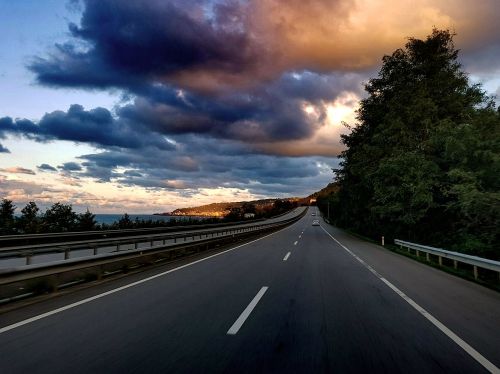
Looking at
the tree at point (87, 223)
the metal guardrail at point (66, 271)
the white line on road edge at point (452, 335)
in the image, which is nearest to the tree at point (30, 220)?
the tree at point (87, 223)

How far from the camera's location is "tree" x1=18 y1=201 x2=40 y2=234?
1405 inches

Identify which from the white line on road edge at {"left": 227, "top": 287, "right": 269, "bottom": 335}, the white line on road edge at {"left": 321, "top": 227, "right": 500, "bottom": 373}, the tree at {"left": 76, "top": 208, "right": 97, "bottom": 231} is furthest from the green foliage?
the tree at {"left": 76, "top": 208, "right": 97, "bottom": 231}

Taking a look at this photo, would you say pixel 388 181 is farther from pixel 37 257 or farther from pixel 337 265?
pixel 37 257

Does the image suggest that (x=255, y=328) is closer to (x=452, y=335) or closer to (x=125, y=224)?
(x=452, y=335)

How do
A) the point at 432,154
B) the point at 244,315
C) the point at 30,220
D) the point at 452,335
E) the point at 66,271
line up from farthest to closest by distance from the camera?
the point at 30,220, the point at 432,154, the point at 66,271, the point at 244,315, the point at 452,335

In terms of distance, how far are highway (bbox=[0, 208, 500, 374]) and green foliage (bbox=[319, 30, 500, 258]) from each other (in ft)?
38.8

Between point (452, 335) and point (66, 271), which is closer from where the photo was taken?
point (452, 335)

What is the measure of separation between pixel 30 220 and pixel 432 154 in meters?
35.9


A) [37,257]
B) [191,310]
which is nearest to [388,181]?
[37,257]

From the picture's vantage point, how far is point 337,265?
1514cm

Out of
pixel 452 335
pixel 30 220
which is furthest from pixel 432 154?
pixel 30 220

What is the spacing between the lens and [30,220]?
39.0 meters

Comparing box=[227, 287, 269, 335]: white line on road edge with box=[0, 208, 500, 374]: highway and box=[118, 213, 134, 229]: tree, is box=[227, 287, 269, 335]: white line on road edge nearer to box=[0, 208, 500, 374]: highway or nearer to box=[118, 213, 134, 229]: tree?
box=[0, 208, 500, 374]: highway

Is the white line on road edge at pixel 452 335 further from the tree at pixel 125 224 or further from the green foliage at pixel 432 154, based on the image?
the tree at pixel 125 224
